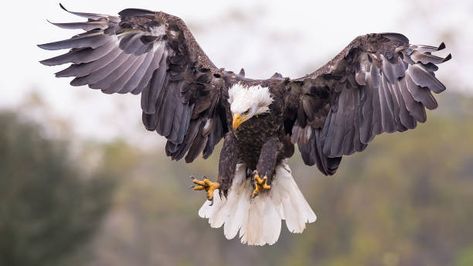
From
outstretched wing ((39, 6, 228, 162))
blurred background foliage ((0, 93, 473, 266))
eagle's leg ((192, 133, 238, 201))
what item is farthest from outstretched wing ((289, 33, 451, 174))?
blurred background foliage ((0, 93, 473, 266))

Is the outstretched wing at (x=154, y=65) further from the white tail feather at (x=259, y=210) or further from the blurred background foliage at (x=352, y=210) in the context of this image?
the blurred background foliage at (x=352, y=210)

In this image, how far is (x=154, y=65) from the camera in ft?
23.8

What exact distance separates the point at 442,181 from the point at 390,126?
24.9 meters

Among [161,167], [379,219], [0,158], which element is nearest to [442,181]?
[379,219]

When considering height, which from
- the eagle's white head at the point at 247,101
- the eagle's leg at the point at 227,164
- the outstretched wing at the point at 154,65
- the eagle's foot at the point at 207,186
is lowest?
the eagle's foot at the point at 207,186

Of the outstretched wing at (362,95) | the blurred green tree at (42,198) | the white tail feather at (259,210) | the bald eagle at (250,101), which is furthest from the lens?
the blurred green tree at (42,198)

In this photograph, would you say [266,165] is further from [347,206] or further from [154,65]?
[347,206]

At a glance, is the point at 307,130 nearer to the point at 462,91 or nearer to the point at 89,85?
the point at 89,85

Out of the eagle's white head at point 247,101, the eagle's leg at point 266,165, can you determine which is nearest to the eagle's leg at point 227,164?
the eagle's leg at point 266,165

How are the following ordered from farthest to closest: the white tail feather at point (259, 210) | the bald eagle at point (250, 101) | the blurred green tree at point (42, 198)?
the blurred green tree at point (42, 198) < the white tail feather at point (259, 210) < the bald eagle at point (250, 101)

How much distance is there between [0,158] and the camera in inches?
793

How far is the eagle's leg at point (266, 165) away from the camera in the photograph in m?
7.11

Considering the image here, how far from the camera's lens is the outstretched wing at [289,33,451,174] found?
22.5 feet

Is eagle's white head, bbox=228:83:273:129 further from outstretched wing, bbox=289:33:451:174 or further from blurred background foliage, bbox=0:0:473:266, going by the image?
blurred background foliage, bbox=0:0:473:266
